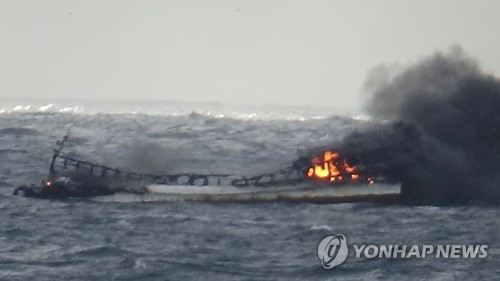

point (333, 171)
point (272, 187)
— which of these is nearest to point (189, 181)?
point (272, 187)

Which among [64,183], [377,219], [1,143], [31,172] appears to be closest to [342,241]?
[377,219]

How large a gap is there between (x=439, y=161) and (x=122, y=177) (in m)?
30.7

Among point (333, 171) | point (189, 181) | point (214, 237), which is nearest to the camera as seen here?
point (214, 237)

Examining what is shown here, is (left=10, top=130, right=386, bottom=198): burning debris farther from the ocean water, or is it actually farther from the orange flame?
the ocean water

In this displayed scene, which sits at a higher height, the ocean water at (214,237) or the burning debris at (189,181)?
the burning debris at (189,181)

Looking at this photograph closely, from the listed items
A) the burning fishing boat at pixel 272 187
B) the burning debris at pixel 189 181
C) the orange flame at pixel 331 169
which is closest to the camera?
the burning fishing boat at pixel 272 187

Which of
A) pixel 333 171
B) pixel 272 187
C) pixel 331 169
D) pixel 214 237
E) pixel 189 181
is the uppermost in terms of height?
pixel 331 169

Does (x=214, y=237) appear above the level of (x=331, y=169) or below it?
below

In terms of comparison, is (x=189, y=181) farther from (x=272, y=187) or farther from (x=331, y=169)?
(x=331, y=169)

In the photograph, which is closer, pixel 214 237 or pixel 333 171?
pixel 214 237

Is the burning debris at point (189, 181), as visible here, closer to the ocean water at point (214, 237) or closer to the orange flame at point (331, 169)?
the orange flame at point (331, 169)

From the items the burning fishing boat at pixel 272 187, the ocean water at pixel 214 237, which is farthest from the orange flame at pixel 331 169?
the ocean water at pixel 214 237

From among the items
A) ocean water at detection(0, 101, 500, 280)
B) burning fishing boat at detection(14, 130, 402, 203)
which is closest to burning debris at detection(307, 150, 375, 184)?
burning fishing boat at detection(14, 130, 402, 203)

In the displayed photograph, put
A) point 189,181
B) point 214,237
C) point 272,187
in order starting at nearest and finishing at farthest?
point 214,237 → point 272,187 → point 189,181
